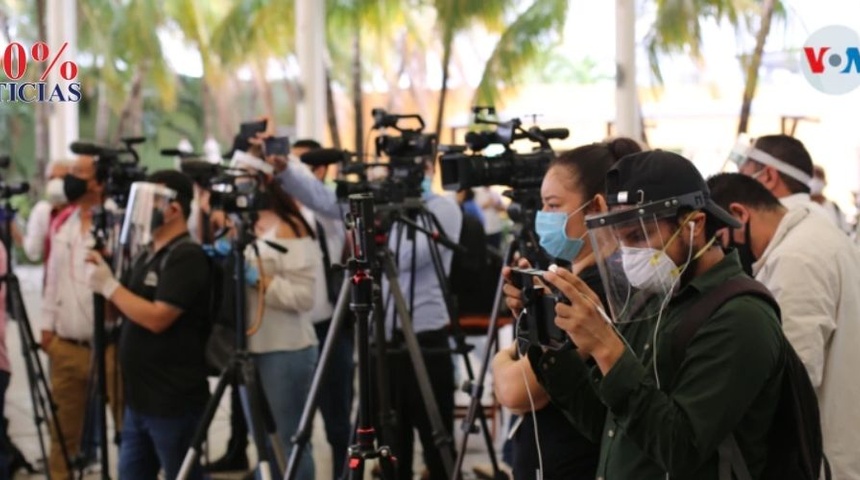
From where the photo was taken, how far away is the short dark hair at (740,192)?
3.16m

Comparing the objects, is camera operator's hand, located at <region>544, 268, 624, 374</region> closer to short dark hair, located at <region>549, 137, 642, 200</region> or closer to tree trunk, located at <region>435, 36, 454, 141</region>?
short dark hair, located at <region>549, 137, 642, 200</region>

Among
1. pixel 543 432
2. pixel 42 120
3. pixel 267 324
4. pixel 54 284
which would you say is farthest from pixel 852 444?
pixel 42 120

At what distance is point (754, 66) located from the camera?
6934 millimetres

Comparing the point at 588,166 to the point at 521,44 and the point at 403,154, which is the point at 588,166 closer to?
the point at 403,154

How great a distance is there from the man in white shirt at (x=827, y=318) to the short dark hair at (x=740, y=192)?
0.39 feet

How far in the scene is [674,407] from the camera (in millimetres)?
2010

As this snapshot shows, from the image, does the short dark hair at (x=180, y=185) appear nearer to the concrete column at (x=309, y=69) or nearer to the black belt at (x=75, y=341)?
the black belt at (x=75, y=341)

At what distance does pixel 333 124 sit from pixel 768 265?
6.86 meters

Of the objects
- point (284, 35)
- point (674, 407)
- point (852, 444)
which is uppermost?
point (284, 35)

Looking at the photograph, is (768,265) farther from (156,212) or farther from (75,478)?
(75,478)

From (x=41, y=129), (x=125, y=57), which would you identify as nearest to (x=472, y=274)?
(x=41, y=129)

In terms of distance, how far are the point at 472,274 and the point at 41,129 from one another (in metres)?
5.13

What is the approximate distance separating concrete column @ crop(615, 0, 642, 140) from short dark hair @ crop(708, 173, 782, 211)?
3559mm

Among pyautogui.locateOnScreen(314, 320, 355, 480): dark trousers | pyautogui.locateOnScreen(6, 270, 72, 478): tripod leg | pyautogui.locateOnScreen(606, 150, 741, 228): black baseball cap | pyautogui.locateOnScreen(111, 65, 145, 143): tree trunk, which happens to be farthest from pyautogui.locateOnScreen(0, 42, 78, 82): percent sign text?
pyautogui.locateOnScreen(111, 65, 145, 143): tree trunk
